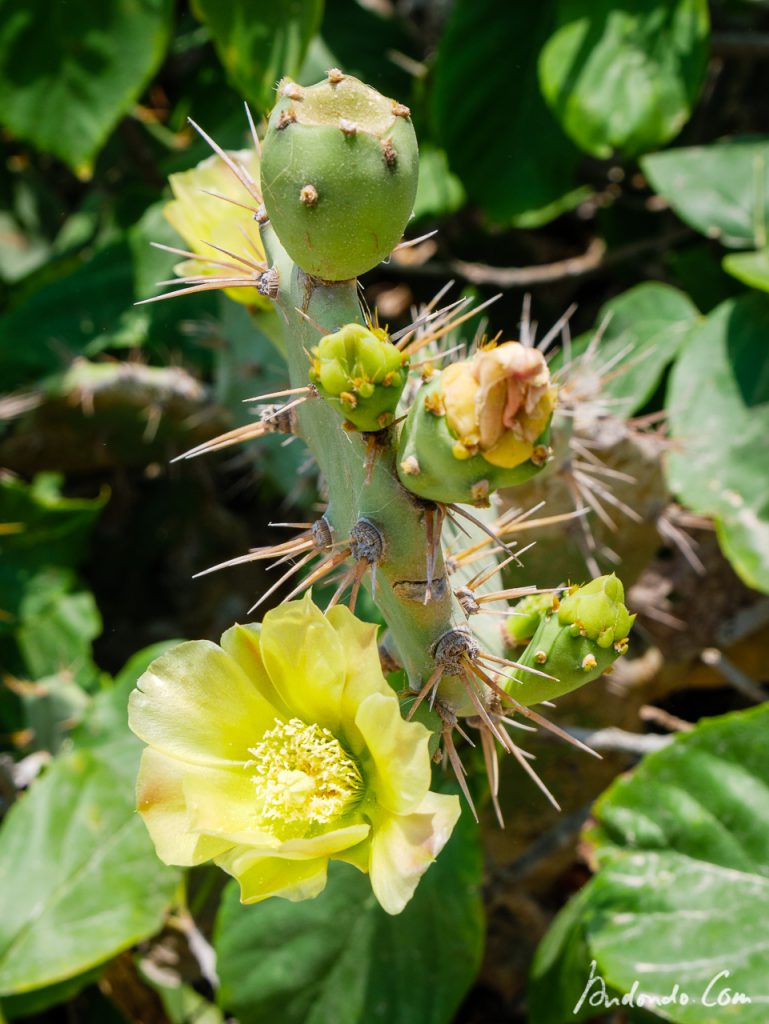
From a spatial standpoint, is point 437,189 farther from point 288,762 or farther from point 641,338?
point 288,762

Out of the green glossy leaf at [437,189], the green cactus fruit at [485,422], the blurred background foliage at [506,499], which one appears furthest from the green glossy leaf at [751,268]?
the green cactus fruit at [485,422]

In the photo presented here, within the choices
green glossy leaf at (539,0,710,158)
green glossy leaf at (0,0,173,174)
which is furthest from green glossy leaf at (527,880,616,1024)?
green glossy leaf at (0,0,173,174)

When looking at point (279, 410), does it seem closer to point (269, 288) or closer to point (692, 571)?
point (269, 288)

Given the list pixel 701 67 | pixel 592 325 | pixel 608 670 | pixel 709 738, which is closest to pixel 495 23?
pixel 701 67

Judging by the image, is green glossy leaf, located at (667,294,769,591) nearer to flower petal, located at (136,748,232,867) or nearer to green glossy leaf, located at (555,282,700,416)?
green glossy leaf, located at (555,282,700,416)

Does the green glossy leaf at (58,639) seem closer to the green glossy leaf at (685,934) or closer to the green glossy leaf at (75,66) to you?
the green glossy leaf at (75,66)

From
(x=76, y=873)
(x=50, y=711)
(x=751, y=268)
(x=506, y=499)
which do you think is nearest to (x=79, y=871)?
(x=76, y=873)
